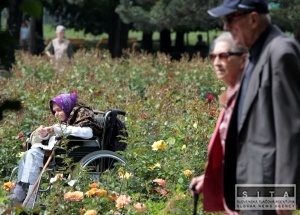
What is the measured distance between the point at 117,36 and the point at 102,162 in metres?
25.4

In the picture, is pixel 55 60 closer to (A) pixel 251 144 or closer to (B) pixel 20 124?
(B) pixel 20 124

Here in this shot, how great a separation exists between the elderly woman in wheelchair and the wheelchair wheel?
185 millimetres

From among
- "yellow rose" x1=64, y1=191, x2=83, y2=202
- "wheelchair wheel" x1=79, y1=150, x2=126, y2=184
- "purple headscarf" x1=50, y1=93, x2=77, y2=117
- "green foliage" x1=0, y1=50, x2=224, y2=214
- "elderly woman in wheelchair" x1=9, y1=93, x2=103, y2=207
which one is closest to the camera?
"yellow rose" x1=64, y1=191, x2=83, y2=202

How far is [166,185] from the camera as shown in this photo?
6.91 meters

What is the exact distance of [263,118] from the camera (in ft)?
12.6

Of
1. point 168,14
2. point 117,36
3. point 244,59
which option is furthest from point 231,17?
point 117,36

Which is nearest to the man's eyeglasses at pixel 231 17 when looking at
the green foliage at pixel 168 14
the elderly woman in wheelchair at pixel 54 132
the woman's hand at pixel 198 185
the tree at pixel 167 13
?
the woman's hand at pixel 198 185

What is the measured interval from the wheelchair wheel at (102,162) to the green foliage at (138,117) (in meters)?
0.12

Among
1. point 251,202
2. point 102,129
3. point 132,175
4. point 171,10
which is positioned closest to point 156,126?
point 102,129

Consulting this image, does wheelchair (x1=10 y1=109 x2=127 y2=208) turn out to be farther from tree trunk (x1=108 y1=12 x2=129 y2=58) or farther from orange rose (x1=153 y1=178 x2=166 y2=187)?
tree trunk (x1=108 y1=12 x2=129 y2=58)

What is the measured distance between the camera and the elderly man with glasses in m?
3.78

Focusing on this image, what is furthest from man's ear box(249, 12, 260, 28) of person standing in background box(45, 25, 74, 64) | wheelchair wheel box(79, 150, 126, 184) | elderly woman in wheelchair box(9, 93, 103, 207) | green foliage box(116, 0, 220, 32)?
green foliage box(116, 0, 220, 32)

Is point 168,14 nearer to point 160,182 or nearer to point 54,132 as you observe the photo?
point 54,132

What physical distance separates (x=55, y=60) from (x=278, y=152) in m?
13.0
